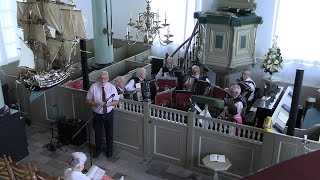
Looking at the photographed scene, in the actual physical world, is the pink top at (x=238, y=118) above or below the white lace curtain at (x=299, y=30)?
below

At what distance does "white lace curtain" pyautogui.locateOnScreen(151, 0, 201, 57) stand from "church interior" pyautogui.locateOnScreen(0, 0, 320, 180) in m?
0.95

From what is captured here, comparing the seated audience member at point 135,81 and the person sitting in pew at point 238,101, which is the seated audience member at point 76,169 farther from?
the seated audience member at point 135,81

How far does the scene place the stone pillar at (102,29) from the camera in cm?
913

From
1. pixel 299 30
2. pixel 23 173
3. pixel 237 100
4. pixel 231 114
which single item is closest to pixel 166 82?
pixel 237 100

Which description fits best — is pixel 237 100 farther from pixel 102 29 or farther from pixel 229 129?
pixel 102 29

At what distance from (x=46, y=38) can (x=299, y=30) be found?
21.8ft

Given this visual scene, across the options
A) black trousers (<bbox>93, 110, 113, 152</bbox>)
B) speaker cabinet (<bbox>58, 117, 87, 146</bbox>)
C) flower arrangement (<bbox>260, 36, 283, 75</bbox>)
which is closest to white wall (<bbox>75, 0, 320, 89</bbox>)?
flower arrangement (<bbox>260, 36, 283, 75</bbox>)

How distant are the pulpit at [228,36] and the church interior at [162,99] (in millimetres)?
25

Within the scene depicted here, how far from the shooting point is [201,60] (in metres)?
8.60

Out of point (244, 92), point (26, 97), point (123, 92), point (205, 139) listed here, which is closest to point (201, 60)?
point (244, 92)

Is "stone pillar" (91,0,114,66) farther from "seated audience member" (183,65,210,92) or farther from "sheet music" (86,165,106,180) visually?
"sheet music" (86,165,106,180)

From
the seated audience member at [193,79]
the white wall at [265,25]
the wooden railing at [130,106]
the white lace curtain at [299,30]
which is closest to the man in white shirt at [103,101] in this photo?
the wooden railing at [130,106]

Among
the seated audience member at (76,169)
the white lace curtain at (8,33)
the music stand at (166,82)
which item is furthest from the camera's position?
the white lace curtain at (8,33)

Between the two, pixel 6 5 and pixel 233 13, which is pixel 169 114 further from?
pixel 6 5
